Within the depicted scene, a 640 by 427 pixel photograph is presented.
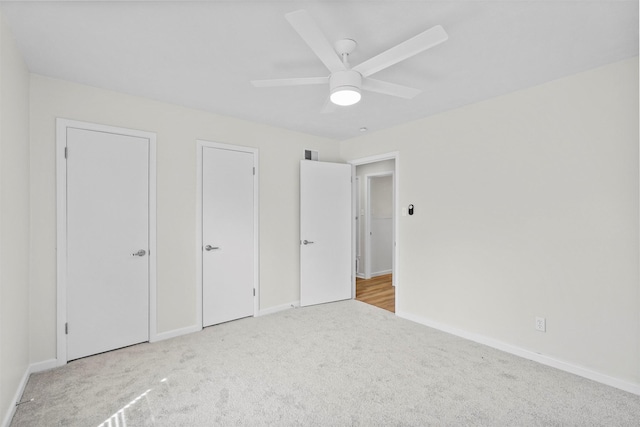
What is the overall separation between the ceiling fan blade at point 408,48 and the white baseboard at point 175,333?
300 centimetres

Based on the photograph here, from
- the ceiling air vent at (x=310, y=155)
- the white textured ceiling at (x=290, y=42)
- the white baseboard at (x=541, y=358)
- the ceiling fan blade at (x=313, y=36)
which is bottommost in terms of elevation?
the white baseboard at (x=541, y=358)

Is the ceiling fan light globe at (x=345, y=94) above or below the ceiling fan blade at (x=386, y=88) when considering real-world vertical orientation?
below

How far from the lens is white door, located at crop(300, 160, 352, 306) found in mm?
4164

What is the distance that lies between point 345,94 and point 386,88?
38 cm

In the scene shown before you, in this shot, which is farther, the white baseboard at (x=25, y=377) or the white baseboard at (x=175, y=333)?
the white baseboard at (x=175, y=333)

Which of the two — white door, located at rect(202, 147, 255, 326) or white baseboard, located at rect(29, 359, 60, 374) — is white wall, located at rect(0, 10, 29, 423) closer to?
white baseboard, located at rect(29, 359, 60, 374)

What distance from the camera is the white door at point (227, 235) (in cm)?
338

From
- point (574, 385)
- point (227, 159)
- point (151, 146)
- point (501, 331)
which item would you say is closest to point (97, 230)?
point (151, 146)

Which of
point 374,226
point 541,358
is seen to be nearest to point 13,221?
point 541,358

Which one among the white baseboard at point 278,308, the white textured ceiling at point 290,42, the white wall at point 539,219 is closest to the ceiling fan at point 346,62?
the white textured ceiling at point 290,42

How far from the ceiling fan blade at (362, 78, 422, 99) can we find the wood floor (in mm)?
2831

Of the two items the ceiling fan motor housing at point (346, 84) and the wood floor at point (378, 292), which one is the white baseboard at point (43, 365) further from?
the wood floor at point (378, 292)

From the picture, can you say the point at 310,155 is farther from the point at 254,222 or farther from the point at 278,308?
the point at 278,308

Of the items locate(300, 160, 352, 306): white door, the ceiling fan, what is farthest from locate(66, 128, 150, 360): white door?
locate(300, 160, 352, 306): white door
